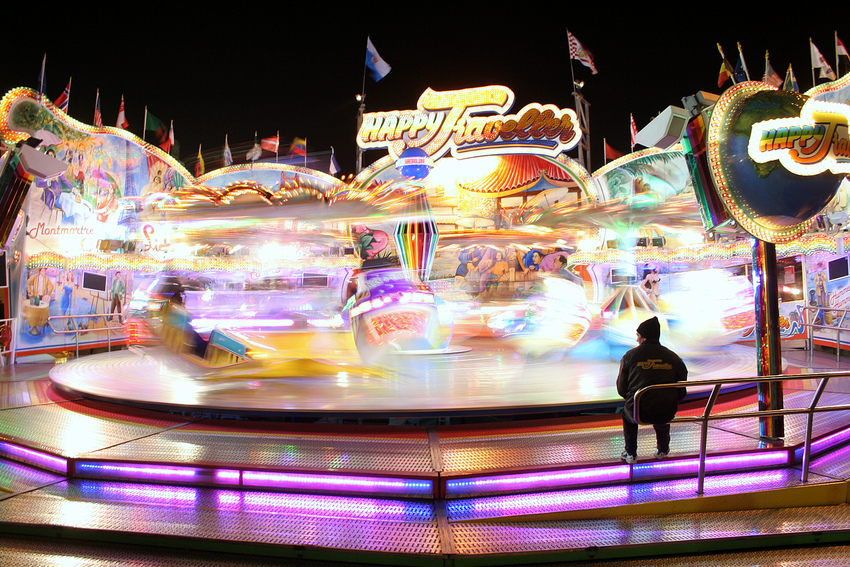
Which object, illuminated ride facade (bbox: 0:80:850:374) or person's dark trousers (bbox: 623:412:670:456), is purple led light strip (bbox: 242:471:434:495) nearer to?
person's dark trousers (bbox: 623:412:670:456)

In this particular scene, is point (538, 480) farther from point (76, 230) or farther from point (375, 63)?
point (375, 63)

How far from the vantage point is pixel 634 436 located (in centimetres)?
406

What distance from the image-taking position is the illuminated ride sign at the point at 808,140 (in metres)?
4.41

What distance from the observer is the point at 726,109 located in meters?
4.40

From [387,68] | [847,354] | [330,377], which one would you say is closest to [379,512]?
[330,377]

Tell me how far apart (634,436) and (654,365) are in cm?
56

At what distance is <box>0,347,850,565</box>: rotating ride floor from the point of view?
3.21 m

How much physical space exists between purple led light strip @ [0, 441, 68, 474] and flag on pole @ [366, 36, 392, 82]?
20.6 metres

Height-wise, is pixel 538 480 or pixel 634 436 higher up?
pixel 634 436

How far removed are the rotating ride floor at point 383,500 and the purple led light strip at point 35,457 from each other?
34mm

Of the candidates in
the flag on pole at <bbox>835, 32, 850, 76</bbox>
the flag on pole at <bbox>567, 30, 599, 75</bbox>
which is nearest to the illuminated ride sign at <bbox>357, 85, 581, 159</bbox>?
the flag on pole at <bbox>835, 32, 850, 76</bbox>

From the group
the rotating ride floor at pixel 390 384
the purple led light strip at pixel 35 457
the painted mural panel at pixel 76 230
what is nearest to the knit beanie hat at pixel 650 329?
the rotating ride floor at pixel 390 384

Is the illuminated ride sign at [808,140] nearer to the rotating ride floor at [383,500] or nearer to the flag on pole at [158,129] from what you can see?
the rotating ride floor at [383,500]

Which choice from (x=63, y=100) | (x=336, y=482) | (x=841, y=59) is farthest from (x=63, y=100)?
(x=841, y=59)
